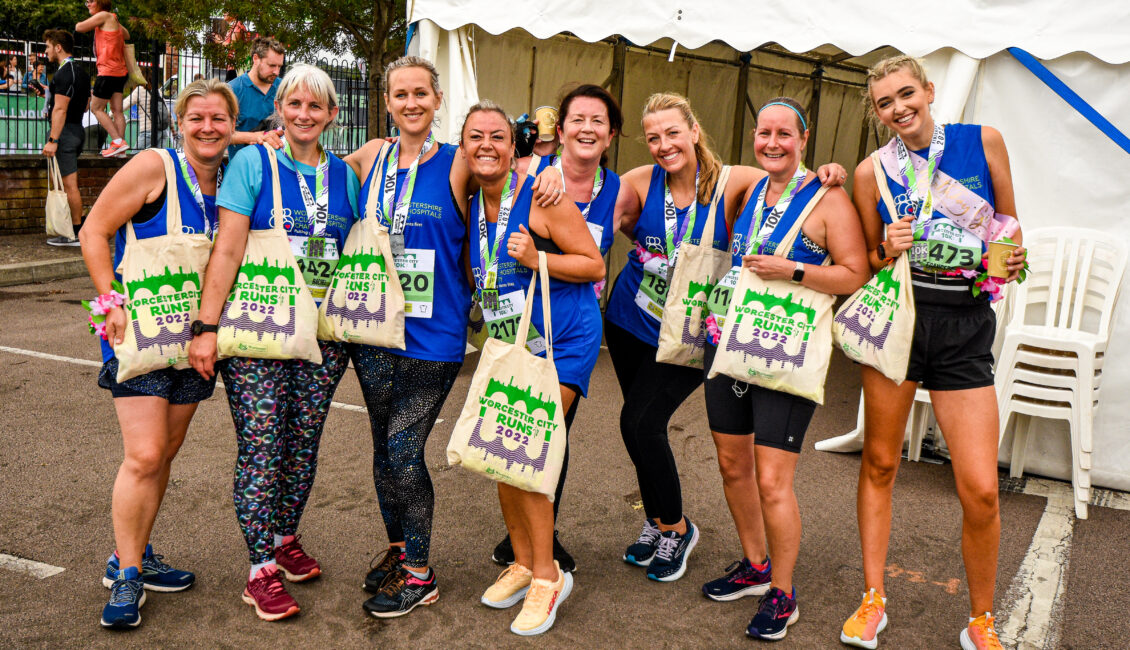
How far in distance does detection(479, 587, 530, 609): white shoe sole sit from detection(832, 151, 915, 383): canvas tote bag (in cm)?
144

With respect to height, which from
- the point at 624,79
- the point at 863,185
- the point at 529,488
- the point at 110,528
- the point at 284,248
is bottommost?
the point at 110,528

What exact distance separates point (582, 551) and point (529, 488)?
0.98 meters

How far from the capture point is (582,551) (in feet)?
13.1

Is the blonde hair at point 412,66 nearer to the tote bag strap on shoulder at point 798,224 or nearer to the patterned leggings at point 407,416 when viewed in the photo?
the patterned leggings at point 407,416

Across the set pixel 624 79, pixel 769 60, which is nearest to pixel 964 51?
pixel 624 79

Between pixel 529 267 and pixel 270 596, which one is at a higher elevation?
pixel 529 267

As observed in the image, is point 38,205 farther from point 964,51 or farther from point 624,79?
point 964,51

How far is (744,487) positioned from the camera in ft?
11.5

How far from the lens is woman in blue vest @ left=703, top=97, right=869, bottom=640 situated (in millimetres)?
3156

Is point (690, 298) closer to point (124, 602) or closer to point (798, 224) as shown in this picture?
point (798, 224)

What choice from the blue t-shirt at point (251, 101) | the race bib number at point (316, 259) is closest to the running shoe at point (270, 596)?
the race bib number at point (316, 259)

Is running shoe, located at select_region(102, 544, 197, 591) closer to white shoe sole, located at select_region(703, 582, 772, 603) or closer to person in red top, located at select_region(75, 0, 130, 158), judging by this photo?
white shoe sole, located at select_region(703, 582, 772, 603)

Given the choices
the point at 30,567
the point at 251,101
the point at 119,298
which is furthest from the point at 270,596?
the point at 251,101

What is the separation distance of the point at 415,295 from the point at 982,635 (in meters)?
2.20
